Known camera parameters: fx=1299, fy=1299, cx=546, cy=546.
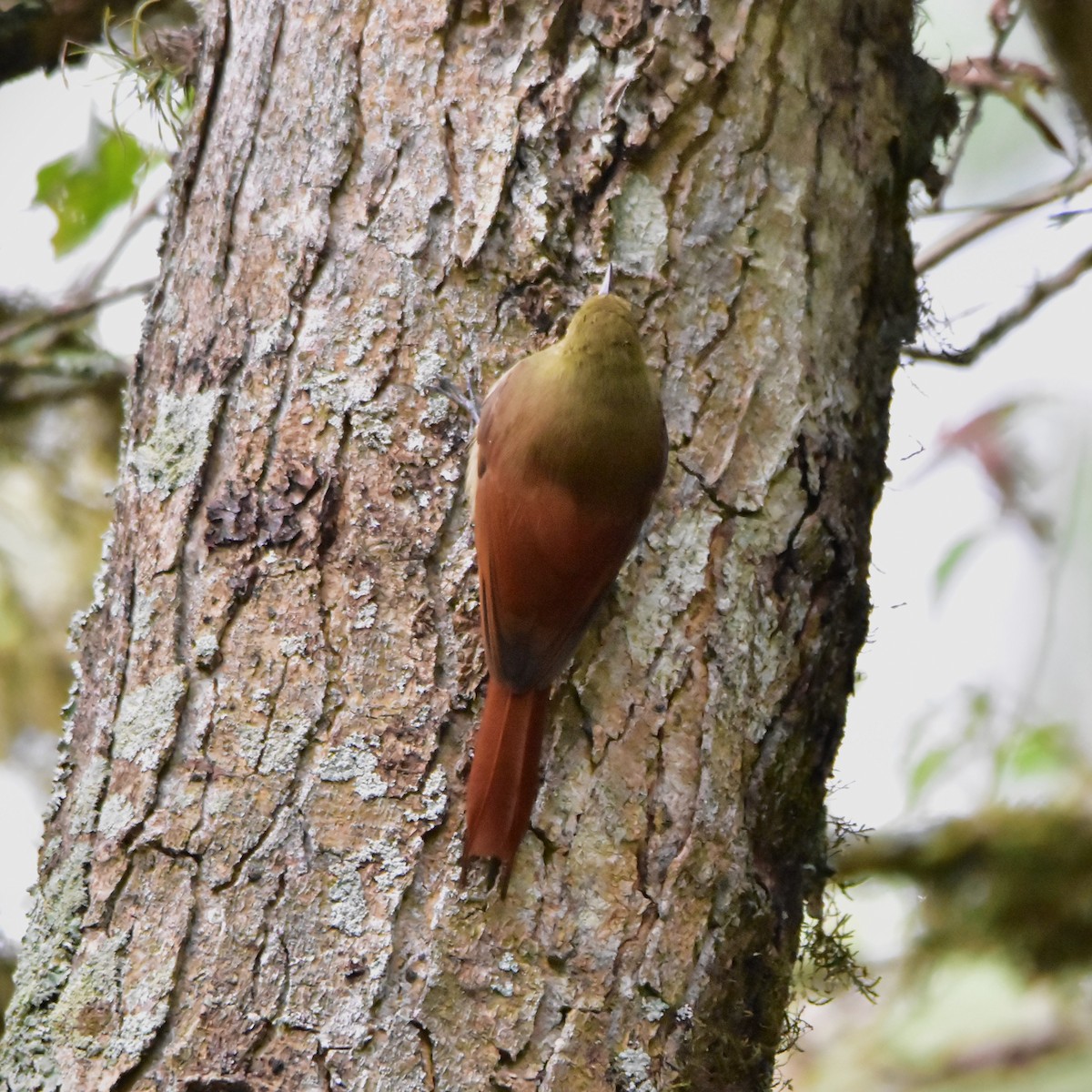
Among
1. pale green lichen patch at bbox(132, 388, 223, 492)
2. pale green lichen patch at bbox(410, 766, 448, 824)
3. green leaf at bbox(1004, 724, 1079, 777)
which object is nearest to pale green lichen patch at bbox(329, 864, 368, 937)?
pale green lichen patch at bbox(410, 766, 448, 824)

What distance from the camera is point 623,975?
1758mm

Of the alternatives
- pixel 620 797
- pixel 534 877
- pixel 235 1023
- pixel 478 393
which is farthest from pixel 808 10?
pixel 235 1023

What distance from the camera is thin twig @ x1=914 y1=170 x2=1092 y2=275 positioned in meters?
3.17

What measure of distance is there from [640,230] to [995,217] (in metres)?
1.54

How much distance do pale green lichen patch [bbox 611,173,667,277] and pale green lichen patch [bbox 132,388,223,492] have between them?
67 centimetres

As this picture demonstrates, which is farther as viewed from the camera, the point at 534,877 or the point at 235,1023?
the point at 534,877

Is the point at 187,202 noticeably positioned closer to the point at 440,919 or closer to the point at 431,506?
the point at 431,506

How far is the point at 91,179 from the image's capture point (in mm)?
2928

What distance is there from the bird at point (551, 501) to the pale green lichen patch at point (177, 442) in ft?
1.35

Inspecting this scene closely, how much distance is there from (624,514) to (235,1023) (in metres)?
0.91

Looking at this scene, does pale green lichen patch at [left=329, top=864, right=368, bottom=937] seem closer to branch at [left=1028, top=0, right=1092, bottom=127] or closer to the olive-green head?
the olive-green head

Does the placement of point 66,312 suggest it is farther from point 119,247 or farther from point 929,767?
point 929,767

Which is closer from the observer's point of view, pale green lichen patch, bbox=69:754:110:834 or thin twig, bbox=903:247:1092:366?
pale green lichen patch, bbox=69:754:110:834

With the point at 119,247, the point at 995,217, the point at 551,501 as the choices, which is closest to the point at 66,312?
the point at 119,247
